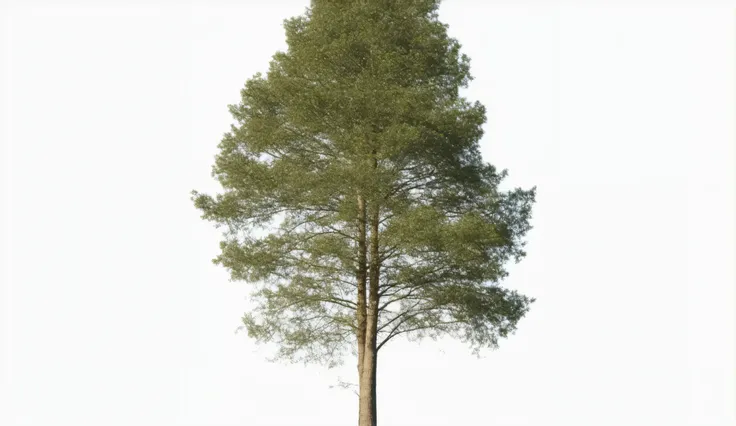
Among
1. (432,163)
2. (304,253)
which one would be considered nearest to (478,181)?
(432,163)

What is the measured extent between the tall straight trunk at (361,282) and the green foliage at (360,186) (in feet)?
0.58

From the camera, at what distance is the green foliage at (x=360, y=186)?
57.3ft

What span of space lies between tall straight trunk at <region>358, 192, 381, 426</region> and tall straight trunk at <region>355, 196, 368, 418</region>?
162mm

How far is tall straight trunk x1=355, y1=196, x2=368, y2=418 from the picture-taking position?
713 inches

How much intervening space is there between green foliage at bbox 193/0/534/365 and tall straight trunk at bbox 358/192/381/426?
0.17 metres

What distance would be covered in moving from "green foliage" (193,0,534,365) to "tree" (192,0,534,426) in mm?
31

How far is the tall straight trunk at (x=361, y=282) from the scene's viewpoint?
18109mm

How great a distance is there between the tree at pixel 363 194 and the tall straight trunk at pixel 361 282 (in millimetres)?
28

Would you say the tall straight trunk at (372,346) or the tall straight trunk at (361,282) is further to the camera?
the tall straight trunk at (361,282)

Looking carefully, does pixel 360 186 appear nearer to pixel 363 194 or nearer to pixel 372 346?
pixel 363 194

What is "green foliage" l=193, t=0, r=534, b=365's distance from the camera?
17.5 m

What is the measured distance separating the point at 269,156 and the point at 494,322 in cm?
669

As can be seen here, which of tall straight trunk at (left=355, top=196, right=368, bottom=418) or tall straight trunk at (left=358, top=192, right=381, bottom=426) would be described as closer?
tall straight trunk at (left=358, top=192, right=381, bottom=426)

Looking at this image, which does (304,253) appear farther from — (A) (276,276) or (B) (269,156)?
(B) (269,156)
